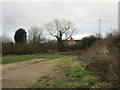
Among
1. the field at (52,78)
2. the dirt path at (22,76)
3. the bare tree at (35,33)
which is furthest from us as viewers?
the bare tree at (35,33)

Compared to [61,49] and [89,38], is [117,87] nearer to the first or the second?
[89,38]

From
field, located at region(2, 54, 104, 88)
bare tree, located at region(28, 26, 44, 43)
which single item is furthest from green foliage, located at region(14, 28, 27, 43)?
field, located at region(2, 54, 104, 88)

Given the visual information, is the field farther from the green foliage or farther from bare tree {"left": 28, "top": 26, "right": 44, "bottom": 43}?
bare tree {"left": 28, "top": 26, "right": 44, "bottom": 43}

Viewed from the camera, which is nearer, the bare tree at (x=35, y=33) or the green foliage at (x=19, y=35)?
the green foliage at (x=19, y=35)

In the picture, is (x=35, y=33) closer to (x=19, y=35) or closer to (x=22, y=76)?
(x=19, y=35)

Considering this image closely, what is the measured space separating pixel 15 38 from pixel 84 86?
4171 centimetres

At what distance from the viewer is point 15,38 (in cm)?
4616

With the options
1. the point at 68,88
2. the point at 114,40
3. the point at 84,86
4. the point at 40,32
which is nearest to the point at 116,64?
the point at 84,86

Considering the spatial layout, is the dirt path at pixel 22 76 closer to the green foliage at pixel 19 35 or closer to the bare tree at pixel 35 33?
the green foliage at pixel 19 35

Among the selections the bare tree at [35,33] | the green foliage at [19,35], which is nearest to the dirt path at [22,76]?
the green foliage at [19,35]

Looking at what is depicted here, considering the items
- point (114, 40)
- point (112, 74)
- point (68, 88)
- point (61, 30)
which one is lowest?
point (68, 88)

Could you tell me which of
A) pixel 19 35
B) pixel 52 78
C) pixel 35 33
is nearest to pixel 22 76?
pixel 52 78

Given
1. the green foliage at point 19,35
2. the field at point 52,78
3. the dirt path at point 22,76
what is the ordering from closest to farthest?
the field at point 52,78, the dirt path at point 22,76, the green foliage at point 19,35

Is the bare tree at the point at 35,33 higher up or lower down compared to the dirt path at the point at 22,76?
higher up
